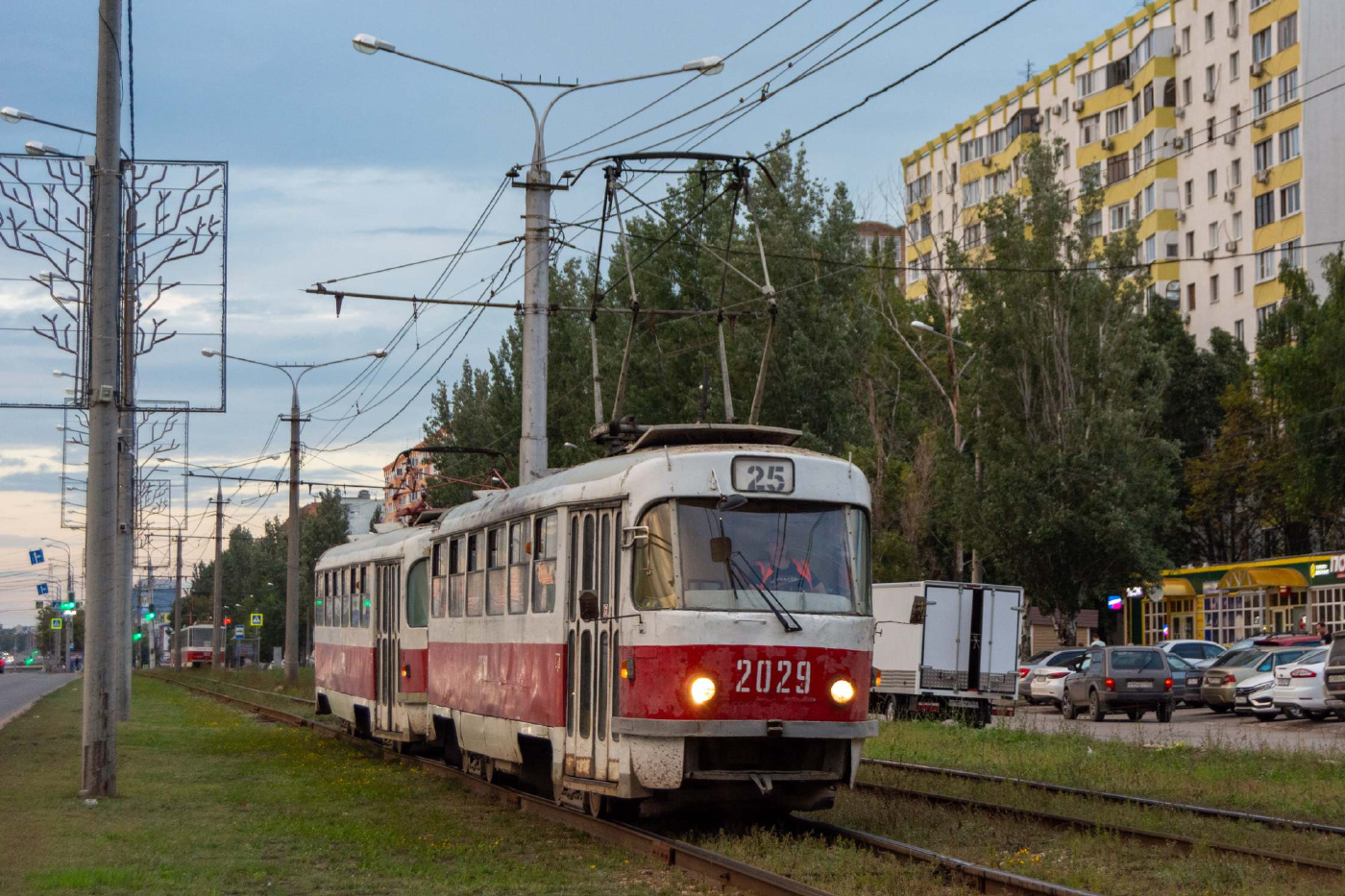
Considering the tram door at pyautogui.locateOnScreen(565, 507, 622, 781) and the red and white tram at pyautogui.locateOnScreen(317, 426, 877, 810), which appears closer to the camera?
the red and white tram at pyautogui.locateOnScreen(317, 426, 877, 810)

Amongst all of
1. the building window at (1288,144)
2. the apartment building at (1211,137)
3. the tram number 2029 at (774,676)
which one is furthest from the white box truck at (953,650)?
the building window at (1288,144)

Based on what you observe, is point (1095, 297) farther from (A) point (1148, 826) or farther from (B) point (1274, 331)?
(A) point (1148, 826)

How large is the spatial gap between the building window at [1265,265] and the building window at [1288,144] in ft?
12.0

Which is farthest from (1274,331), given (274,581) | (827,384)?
(274,581)

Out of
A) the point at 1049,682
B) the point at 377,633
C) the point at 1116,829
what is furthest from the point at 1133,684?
the point at 1116,829

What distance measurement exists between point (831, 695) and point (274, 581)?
369 feet

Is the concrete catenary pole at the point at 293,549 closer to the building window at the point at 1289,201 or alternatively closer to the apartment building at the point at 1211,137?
the apartment building at the point at 1211,137

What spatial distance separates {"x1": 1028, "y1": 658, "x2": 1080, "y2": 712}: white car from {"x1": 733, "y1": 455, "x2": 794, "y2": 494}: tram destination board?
96.9 ft

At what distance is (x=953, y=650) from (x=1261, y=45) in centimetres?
4255

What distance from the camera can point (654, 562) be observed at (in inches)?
504

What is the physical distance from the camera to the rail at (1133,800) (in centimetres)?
1352

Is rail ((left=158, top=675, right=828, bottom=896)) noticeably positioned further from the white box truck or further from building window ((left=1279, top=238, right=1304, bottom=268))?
building window ((left=1279, top=238, right=1304, bottom=268))

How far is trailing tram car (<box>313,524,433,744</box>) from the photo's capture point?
22.1m

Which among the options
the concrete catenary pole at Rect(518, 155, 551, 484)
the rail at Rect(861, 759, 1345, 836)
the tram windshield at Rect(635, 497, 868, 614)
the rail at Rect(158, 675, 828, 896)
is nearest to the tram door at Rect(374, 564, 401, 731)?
the rail at Rect(158, 675, 828, 896)
